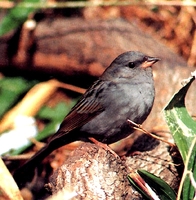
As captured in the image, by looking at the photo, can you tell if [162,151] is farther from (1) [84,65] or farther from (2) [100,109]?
(1) [84,65]


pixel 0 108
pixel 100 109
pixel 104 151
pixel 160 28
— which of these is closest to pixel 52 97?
pixel 0 108

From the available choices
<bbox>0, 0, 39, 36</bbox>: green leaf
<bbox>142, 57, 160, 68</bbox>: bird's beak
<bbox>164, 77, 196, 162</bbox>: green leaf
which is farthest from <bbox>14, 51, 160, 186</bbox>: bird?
<bbox>0, 0, 39, 36</bbox>: green leaf

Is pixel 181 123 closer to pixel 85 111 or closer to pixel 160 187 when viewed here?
pixel 160 187

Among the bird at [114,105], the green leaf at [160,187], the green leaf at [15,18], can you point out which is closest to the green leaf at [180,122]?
the green leaf at [160,187]

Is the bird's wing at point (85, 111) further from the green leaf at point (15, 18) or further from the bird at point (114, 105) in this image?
the green leaf at point (15, 18)

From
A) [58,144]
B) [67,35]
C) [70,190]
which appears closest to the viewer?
[70,190]

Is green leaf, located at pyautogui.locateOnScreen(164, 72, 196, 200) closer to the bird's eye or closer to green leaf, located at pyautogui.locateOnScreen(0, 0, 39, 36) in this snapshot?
the bird's eye

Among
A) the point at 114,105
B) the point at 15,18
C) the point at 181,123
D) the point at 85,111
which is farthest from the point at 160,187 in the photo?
the point at 15,18
